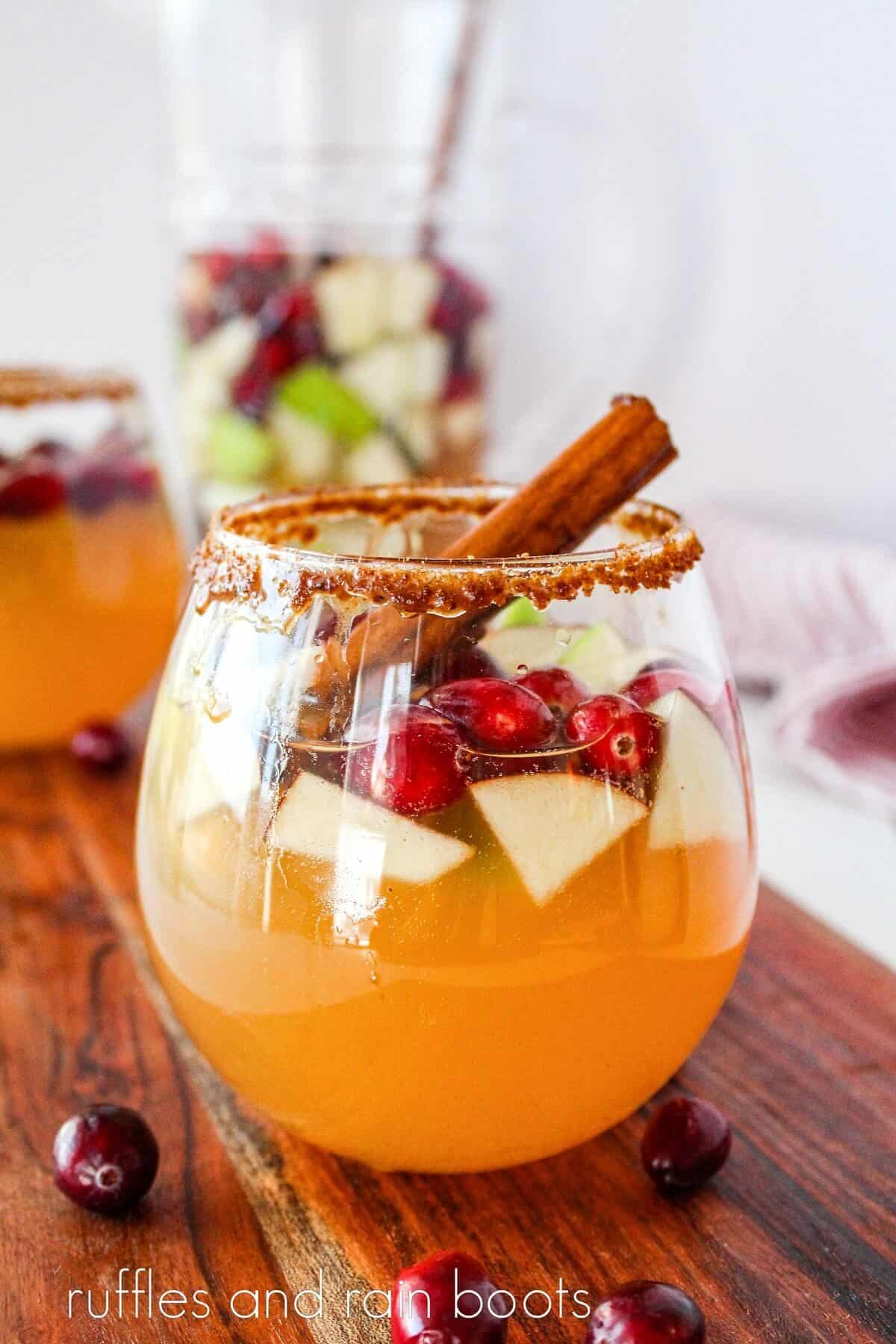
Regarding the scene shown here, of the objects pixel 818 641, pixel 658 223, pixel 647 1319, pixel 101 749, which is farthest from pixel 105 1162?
pixel 658 223

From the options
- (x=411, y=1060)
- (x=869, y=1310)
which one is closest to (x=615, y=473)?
(x=411, y=1060)

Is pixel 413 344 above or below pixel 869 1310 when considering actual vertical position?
above

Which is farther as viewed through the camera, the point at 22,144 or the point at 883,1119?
the point at 22,144

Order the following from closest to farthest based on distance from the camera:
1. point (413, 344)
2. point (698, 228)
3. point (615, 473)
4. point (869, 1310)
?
point (869, 1310)
point (615, 473)
point (413, 344)
point (698, 228)

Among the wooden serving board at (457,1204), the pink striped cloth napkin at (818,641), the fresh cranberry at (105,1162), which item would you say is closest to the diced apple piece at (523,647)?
the wooden serving board at (457,1204)

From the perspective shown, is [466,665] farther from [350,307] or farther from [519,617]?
Answer: [350,307]

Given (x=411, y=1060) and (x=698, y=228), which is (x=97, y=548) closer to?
(x=411, y=1060)

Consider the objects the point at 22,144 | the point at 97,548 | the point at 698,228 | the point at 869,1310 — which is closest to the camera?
the point at 869,1310

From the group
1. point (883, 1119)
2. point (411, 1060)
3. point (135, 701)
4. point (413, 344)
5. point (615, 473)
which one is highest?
point (615, 473)
